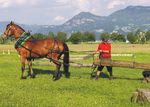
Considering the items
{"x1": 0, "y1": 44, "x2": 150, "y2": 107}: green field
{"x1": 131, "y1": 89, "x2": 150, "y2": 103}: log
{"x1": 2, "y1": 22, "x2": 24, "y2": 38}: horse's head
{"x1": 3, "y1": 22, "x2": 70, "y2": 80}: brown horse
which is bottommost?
{"x1": 0, "y1": 44, "x2": 150, "y2": 107}: green field

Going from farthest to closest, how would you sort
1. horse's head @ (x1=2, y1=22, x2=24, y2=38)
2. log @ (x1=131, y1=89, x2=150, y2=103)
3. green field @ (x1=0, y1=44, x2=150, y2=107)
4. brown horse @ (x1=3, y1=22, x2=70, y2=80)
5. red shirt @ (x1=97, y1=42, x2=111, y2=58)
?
horse's head @ (x1=2, y1=22, x2=24, y2=38), brown horse @ (x1=3, y1=22, x2=70, y2=80), red shirt @ (x1=97, y1=42, x2=111, y2=58), green field @ (x1=0, y1=44, x2=150, y2=107), log @ (x1=131, y1=89, x2=150, y2=103)

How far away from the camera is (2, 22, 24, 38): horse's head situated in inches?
817

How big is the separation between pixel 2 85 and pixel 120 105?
721 centimetres

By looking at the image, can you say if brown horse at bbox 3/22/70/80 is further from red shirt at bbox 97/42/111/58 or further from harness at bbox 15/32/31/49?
red shirt at bbox 97/42/111/58

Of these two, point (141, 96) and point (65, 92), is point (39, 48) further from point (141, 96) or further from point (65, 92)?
point (141, 96)

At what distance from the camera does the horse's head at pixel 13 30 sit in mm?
20750

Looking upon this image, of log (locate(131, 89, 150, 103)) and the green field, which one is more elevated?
log (locate(131, 89, 150, 103))

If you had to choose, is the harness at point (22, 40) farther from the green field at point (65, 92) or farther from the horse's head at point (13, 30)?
the green field at point (65, 92)

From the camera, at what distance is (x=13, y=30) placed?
2084 cm

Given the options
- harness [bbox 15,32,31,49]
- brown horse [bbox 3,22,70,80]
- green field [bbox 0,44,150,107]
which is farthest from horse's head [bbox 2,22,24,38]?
green field [bbox 0,44,150,107]

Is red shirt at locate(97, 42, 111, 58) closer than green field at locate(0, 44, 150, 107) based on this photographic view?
No

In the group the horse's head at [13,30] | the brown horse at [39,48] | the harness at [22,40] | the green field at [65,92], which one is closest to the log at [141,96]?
the green field at [65,92]

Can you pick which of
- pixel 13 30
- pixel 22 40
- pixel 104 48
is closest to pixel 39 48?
pixel 22 40

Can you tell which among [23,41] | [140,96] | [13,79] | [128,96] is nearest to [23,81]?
[13,79]
